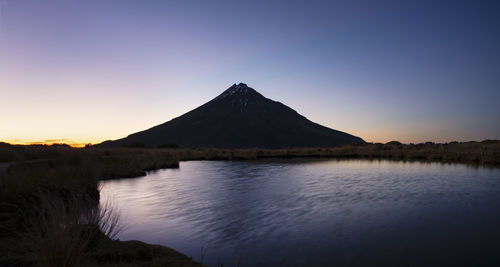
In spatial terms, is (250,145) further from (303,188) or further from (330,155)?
(303,188)

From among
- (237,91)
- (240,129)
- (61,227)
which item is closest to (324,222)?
(61,227)

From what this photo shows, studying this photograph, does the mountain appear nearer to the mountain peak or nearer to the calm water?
the mountain peak

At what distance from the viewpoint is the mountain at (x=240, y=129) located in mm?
136000

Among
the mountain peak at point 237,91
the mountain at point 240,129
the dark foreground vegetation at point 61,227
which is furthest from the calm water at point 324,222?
the mountain peak at point 237,91

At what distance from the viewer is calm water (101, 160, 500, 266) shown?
23.0 ft

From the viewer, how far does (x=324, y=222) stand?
9992 mm

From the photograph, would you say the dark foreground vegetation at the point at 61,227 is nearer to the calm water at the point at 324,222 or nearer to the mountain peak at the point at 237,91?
the calm water at the point at 324,222

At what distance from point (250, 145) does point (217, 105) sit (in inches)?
2054

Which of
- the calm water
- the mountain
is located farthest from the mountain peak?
the calm water

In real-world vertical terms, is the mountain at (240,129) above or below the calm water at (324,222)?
above

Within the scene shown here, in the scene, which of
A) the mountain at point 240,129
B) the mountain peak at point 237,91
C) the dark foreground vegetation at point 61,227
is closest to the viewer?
the dark foreground vegetation at point 61,227

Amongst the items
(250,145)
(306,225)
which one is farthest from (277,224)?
(250,145)

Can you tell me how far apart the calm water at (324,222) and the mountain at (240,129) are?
373 ft

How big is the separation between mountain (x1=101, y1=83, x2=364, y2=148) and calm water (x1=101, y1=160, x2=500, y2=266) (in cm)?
11369
